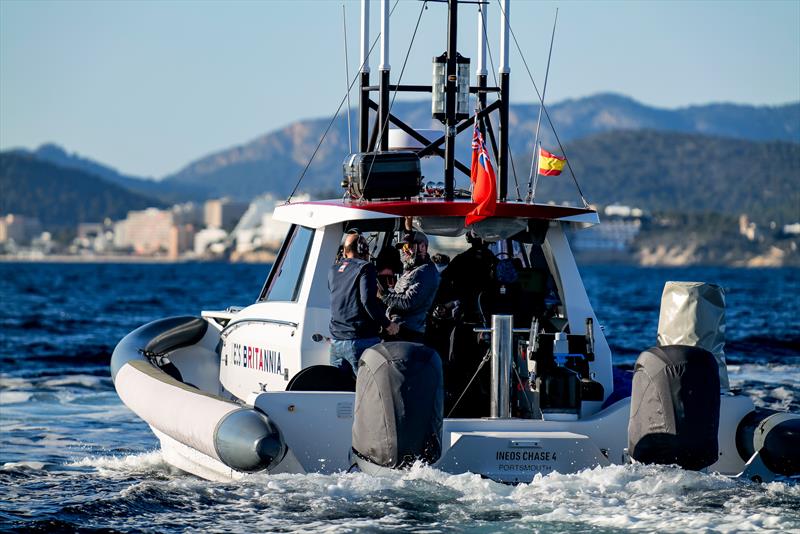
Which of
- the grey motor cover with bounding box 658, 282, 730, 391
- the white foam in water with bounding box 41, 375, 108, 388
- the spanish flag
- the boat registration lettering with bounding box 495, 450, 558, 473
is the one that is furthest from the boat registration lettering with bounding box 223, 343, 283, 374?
the white foam in water with bounding box 41, 375, 108, 388

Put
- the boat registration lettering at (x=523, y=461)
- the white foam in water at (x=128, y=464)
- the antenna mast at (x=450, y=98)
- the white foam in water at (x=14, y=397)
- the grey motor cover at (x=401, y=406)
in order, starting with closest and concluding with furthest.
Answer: the grey motor cover at (x=401, y=406) → the boat registration lettering at (x=523, y=461) → the antenna mast at (x=450, y=98) → the white foam in water at (x=128, y=464) → the white foam in water at (x=14, y=397)

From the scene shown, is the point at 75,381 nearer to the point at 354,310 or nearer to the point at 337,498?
the point at 354,310

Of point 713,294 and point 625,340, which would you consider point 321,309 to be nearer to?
point 713,294

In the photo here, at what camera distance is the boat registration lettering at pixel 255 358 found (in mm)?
10094

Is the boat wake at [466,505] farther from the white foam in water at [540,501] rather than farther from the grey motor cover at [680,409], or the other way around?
the grey motor cover at [680,409]

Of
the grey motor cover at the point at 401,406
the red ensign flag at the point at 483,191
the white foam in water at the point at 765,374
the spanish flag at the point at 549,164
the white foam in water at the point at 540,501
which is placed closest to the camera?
the white foam in water at the point at 540,501

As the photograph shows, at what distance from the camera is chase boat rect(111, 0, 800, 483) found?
788 cm

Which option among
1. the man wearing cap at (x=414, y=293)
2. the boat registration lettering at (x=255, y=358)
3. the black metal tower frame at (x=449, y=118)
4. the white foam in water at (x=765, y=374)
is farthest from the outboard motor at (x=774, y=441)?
the white foam in water at (x=765, y=374)

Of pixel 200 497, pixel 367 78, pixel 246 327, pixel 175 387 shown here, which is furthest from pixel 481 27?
pixel 200 497

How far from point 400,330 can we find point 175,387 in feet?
5.73

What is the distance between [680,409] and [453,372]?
193 centimetres

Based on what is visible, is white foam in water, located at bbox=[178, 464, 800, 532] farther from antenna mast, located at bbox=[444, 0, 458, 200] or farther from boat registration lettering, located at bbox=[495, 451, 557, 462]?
antenna mast, located at bbox=[444, 0, 458, 200]

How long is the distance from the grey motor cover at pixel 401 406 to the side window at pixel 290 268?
2.26 m

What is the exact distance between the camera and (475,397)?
9266 mm
